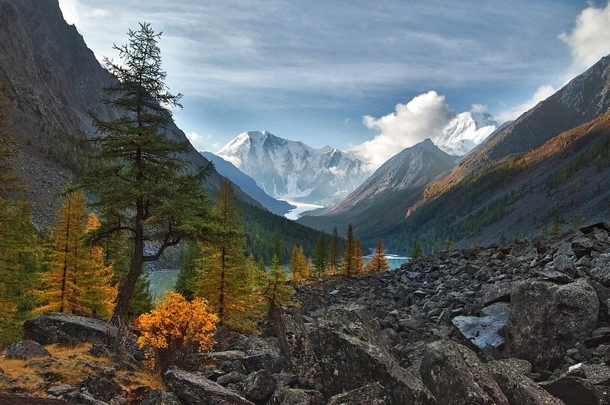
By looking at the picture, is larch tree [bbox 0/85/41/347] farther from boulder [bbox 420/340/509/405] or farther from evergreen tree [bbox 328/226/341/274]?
evergreen tree [bbox 328/226/341/274]

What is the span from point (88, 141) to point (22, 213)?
23.4m

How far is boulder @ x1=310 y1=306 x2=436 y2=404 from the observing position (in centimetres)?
856

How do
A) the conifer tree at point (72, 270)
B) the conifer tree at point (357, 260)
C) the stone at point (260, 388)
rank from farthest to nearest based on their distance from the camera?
the conifer tree at point (357, 260) < the conifer tree at point (72, 270) < the stone at point (260, 388)

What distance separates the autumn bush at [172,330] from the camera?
14.2 metres

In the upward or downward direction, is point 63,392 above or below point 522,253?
below

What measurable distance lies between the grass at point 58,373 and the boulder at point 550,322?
455 inches

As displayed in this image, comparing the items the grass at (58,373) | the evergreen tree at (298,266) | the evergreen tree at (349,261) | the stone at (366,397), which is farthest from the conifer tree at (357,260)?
the stone at (366,397)

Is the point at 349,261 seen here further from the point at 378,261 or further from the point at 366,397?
the point at 366,397

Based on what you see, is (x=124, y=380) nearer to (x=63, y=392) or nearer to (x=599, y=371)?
(x=63, y=392)

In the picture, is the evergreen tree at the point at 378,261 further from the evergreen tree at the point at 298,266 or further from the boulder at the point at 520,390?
the boulder at the point at 520,390

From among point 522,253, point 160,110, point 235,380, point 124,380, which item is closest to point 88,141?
point 160,110

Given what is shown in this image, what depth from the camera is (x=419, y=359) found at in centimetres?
1245

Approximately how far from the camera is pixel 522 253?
104ft

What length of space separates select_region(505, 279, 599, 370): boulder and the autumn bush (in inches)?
425
